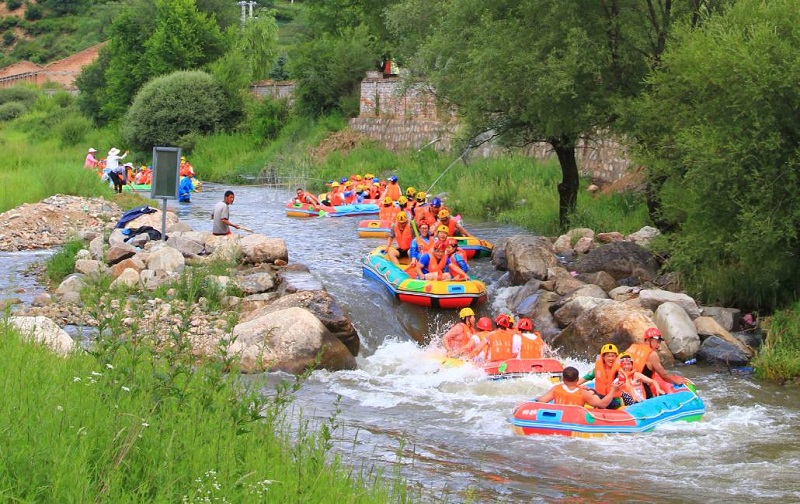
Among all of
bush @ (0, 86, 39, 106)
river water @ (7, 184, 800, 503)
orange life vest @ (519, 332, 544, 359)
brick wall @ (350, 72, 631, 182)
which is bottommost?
river water @ (7, 184, 800, 503)

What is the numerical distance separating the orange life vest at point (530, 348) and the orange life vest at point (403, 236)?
5.53 metres

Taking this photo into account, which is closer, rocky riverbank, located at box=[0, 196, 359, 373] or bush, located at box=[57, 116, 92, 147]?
rocky riverbank, located at box=[0, 196, 359, 373]

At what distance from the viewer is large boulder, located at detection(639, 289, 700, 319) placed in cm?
1519

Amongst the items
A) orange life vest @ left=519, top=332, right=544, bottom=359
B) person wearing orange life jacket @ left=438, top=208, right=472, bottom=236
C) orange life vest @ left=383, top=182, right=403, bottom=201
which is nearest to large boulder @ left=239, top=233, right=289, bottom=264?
person wearing orange life jacket @ left=438, top=208, right=472, bottom=236

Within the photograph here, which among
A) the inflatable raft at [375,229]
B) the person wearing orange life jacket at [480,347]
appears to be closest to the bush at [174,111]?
the inflatable raft at [375,229]

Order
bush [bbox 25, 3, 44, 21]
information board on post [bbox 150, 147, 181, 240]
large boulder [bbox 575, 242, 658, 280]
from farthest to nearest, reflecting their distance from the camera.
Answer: bush [bbox 25, 3, 44, 21] < large boulder [bbox 575, 242, 658, 280] < information board on post [bbox 150, 147, 181, 240]

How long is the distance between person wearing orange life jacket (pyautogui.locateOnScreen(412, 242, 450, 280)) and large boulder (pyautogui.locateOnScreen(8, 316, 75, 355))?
24.6ft

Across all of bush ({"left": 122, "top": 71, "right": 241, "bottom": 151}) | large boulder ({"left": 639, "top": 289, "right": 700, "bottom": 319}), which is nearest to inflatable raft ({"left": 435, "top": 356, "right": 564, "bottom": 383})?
large boulder ({"left": 639, "top": 289, "right": 700, "bottom": 319})

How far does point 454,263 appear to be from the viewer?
17359 mm

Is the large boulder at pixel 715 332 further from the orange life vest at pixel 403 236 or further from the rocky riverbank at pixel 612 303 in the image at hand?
the orange life vest at pixel 403 236

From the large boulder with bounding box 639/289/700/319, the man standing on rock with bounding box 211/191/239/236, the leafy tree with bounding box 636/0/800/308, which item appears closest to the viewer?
the leafy tree with bounding box 636/0/800/308

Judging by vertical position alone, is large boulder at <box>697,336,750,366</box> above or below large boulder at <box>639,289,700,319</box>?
below

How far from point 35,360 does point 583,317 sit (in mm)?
8926

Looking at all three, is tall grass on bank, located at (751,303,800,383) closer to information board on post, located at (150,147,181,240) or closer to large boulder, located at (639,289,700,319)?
large boulder, located at (639,289,700,319)
